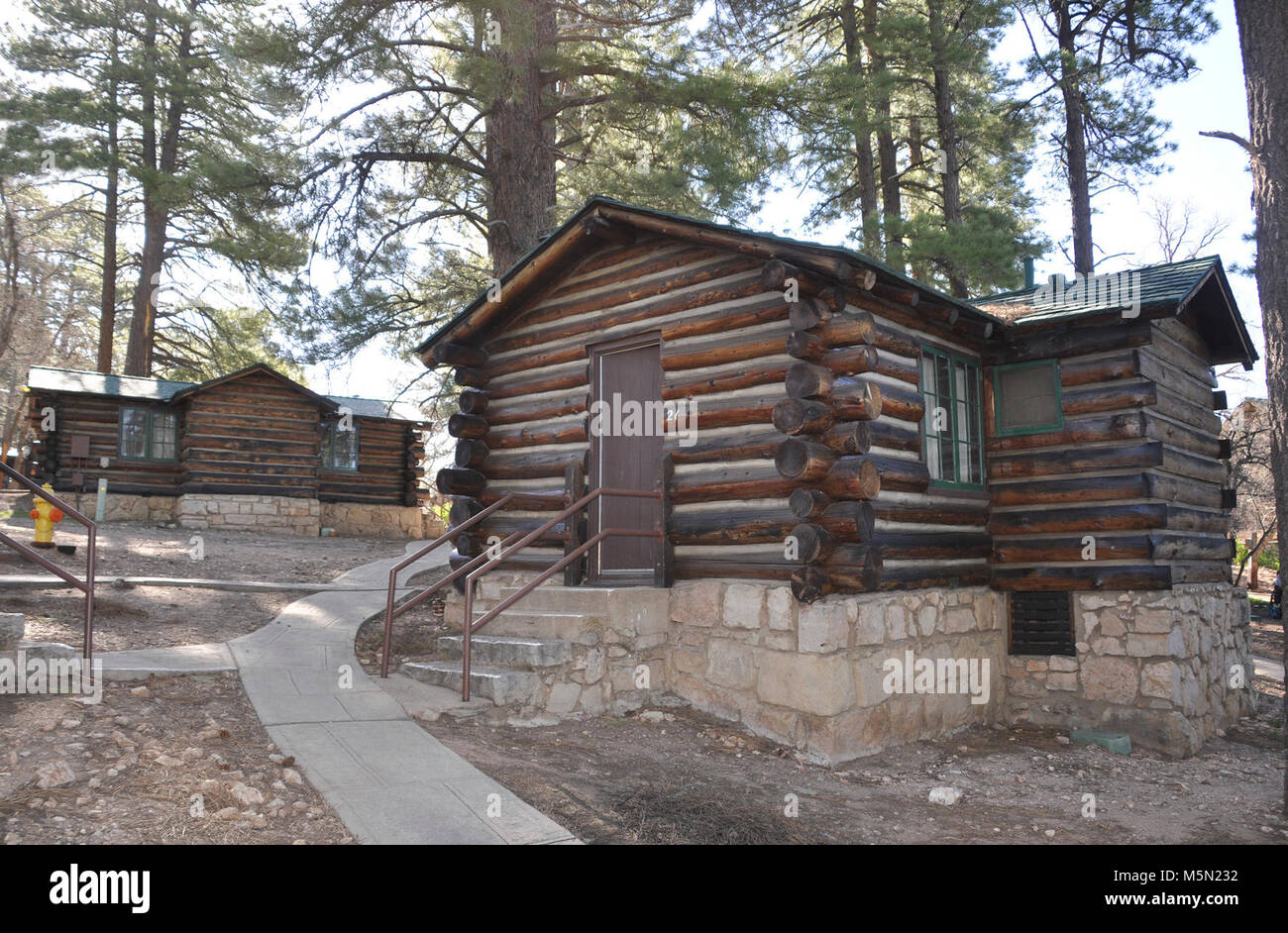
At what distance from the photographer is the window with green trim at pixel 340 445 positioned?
76.4 ft

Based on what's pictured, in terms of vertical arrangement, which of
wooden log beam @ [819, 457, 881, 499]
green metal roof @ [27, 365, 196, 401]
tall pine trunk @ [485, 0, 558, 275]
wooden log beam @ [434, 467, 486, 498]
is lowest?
wooden log beam @ [819, 457, 881, 499]

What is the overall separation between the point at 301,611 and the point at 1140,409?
30.7 ft

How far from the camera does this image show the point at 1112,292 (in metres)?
9.05

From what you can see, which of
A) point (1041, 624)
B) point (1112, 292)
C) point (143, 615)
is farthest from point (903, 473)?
point (143, 615)

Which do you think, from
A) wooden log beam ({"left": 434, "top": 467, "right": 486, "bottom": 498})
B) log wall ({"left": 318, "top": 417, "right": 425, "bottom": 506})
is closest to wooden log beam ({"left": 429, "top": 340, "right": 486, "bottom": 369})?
wooden log beam ({"left": 434, "top": 467, "right": 486, "bottom": 498})

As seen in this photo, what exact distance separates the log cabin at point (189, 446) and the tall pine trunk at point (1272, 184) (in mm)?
19874

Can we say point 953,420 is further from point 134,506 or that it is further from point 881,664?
point 134,506

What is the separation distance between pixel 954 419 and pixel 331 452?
18.5m

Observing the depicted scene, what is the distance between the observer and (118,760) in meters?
5.05

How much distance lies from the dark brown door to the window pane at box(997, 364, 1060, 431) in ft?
12.3

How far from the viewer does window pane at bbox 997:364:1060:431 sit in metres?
9.05

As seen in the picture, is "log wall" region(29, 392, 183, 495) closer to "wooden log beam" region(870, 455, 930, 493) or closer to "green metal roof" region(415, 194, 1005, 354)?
"green metal roof" region(415, 194, 1005, 354)

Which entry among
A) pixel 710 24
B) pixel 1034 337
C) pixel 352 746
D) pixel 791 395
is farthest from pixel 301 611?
pixel 710 24
